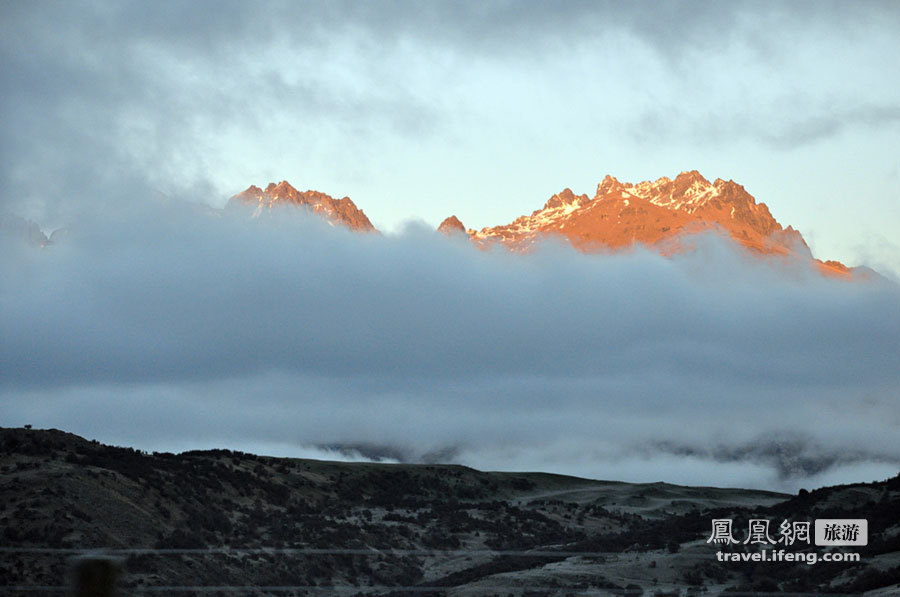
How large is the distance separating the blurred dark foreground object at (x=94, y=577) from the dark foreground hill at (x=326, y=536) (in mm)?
39632

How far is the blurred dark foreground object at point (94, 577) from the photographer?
9.29 meters

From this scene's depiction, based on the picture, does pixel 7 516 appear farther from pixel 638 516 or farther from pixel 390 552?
pixel 638 516

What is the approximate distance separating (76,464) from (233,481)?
18.6 metres

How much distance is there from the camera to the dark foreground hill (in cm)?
5575

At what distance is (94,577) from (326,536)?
71879mm

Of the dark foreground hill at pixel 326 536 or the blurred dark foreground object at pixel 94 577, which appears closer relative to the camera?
the blurred dark foreground object at pixel 94 577

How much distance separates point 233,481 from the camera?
89.1 m

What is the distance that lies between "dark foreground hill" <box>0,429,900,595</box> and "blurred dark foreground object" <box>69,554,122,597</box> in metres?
39.6

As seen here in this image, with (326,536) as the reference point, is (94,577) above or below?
above

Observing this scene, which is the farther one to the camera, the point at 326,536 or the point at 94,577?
the point at 326,536

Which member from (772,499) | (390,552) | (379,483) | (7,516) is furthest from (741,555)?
(772,499)

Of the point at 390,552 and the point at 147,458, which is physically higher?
the point at 147,458

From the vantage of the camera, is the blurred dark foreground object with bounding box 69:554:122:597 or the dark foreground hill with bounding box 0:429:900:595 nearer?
the blurred dark foreground object with bounding box 69:554:122:597

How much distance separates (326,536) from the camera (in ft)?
261
